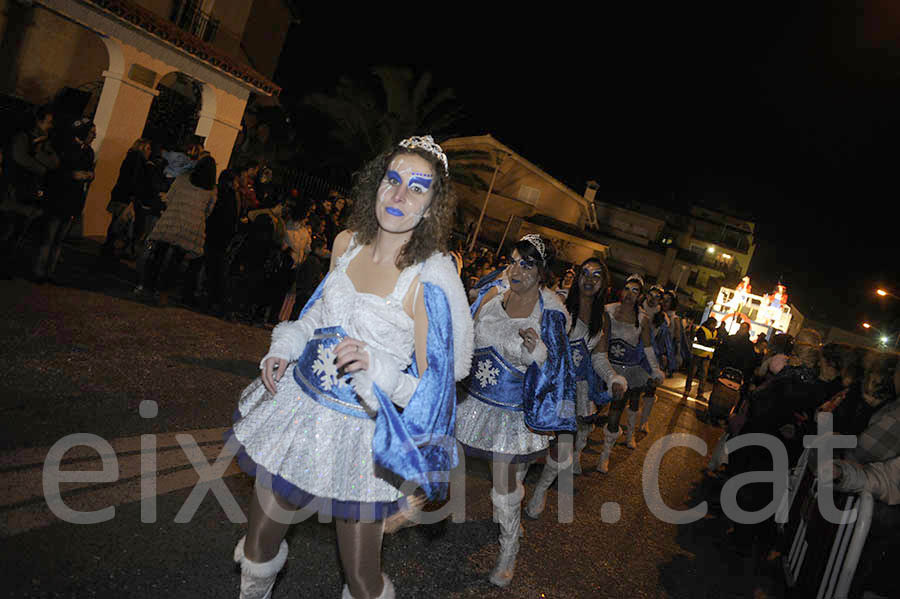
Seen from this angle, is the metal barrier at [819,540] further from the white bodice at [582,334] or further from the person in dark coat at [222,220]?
the person in dark coat at [222,220]

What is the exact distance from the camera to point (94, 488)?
3336 mm

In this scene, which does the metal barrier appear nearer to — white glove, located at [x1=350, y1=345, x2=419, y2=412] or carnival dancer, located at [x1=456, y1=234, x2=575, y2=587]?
carnival dancer, located at [x1=456, y1=234, x2=575, y2=587]

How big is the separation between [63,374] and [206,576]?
2.62m

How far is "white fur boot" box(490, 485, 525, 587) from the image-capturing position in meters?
3.67

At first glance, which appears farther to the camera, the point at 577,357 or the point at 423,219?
the point at 577,357

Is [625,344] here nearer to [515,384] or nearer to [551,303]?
[551,303]

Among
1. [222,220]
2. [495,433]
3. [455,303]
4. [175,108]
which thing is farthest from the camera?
[175,108]

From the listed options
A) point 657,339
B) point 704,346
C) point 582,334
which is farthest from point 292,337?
point 704,346

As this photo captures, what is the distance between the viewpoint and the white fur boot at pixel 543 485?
498 cm

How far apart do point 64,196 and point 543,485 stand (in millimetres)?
6007

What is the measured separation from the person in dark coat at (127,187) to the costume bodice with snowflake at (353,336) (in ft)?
25.3

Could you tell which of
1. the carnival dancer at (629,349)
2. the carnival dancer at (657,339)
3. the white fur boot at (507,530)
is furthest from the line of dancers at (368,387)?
the carnival dancer at (657,339)

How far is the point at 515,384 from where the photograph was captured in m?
3.97

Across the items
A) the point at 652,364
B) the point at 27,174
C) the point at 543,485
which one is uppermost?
the point at 652,364
